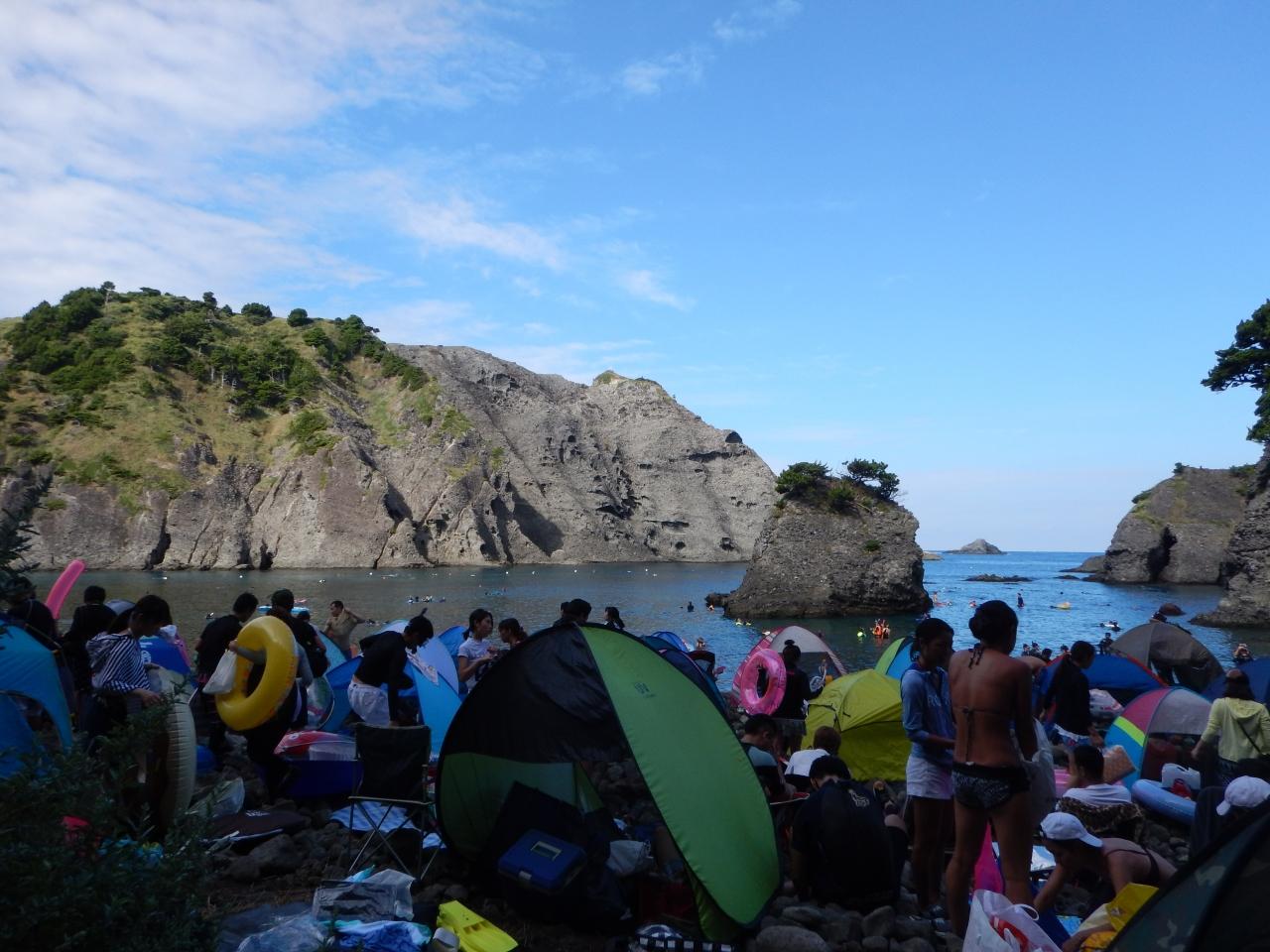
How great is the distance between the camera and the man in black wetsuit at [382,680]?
29.3 feet

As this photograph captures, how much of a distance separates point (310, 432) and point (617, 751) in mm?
84694

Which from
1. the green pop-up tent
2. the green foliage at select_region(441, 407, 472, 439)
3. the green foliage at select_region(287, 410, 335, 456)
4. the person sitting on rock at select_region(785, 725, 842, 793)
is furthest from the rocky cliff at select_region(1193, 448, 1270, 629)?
the green foliage at select_region(441, 407, 472, 439)

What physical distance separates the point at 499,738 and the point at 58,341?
336ft

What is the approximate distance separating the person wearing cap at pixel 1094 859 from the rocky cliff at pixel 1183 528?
234 ft

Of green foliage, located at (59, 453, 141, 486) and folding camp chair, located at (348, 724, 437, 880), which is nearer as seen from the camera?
folding camp chair, located at (348, 724, 437, 880)

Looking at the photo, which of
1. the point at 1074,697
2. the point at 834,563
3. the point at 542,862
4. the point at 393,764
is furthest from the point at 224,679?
the point at 834,563

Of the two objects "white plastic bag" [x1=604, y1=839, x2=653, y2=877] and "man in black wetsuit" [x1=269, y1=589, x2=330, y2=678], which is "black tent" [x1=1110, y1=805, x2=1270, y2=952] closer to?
"white plastic bag" [x1=604, y1=839, x2=653, y2=877]

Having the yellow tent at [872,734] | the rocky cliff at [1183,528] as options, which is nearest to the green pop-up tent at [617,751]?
the yellow tent at [872,734]

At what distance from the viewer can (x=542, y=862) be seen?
6117 mm

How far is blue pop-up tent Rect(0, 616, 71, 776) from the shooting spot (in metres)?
6.48

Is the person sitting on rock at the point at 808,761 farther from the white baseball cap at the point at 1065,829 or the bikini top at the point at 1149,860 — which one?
the bikini top at the point at 1149,860

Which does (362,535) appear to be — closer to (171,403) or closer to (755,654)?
(171,403)

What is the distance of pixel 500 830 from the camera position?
6691 mm

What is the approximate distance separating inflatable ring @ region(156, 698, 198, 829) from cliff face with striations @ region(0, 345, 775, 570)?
5201 cm
